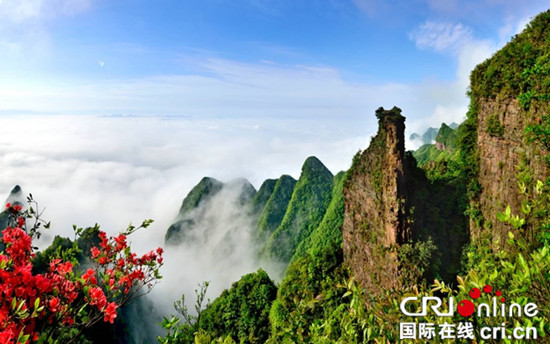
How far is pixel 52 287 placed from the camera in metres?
4.38

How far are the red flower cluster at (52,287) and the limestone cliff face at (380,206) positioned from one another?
15.2 m

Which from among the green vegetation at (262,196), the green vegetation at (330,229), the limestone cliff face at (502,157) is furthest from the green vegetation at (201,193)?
the limestone cliff face at (502,157)

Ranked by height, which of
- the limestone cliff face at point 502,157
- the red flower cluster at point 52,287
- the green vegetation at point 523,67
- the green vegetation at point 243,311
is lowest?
the green vegetation at point 243,311

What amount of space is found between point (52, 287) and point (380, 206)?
17.8m

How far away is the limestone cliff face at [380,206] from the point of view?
17703mm

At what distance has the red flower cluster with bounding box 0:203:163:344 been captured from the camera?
143 inches

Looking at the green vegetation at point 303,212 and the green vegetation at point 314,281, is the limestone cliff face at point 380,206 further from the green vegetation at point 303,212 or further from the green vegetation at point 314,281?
the green vegetation at point 303,212

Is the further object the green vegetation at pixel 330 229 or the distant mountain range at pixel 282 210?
the distant mountain range at pixel 282 210

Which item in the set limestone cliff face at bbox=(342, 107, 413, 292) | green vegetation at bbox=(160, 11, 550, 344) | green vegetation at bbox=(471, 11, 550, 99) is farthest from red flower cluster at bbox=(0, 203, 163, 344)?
green vegetation at bbox=(471, 11, 550, 99)

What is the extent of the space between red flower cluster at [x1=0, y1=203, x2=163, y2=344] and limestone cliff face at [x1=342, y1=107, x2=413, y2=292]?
1516 centimetres

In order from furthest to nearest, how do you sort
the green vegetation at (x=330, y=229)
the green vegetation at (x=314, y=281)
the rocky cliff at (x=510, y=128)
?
the green vegetation at (x=330, y=229)
the green vegetation at (x=314, y=281)
the rocky cliff at (x=510, y=128)

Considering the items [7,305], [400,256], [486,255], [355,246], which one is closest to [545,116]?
[486,255]

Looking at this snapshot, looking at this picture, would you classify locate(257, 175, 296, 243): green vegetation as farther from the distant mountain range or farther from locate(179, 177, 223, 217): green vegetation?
locate(179, 177, 223, 217): green vegetation

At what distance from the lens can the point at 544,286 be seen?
336 centimetres
